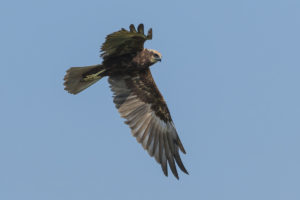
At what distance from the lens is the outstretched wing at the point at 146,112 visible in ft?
46.8

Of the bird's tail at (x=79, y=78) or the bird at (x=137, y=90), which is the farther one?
the bird's tail at (x=79, y=78)

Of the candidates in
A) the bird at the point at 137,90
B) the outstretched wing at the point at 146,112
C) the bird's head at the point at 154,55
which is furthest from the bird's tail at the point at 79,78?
the bird's head at the point at 154,55

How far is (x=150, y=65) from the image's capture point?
13891 mm

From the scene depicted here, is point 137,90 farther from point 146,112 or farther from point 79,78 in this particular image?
point 79,78

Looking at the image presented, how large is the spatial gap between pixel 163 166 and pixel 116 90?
7.80 feet

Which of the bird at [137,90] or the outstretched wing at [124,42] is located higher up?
the outstretched wing at [124,42]

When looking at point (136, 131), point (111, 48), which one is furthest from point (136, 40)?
point (136, 131)

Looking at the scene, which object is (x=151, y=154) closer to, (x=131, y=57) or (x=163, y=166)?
(x=163, y=166)

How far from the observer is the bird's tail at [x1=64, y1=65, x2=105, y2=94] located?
14.1 metres

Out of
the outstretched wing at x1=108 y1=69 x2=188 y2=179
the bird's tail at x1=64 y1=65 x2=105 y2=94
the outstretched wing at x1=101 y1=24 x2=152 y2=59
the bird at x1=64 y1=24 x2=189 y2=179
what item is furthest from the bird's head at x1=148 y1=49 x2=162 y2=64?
the bird's tail at x1=64 y1=65 x2=105 y2=94

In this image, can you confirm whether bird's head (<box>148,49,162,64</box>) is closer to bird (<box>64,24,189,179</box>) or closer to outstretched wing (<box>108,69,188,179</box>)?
bird (<box>64,24,189,179</box>)

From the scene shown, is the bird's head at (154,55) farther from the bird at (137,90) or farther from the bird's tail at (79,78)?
the bird's tail at (79,78)

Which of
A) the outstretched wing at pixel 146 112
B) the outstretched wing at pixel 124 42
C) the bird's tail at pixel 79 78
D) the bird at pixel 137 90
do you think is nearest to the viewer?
the outstretched wing at pixel 124 42

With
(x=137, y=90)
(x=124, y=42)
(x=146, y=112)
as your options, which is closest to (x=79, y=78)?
(x=137, y=90)
